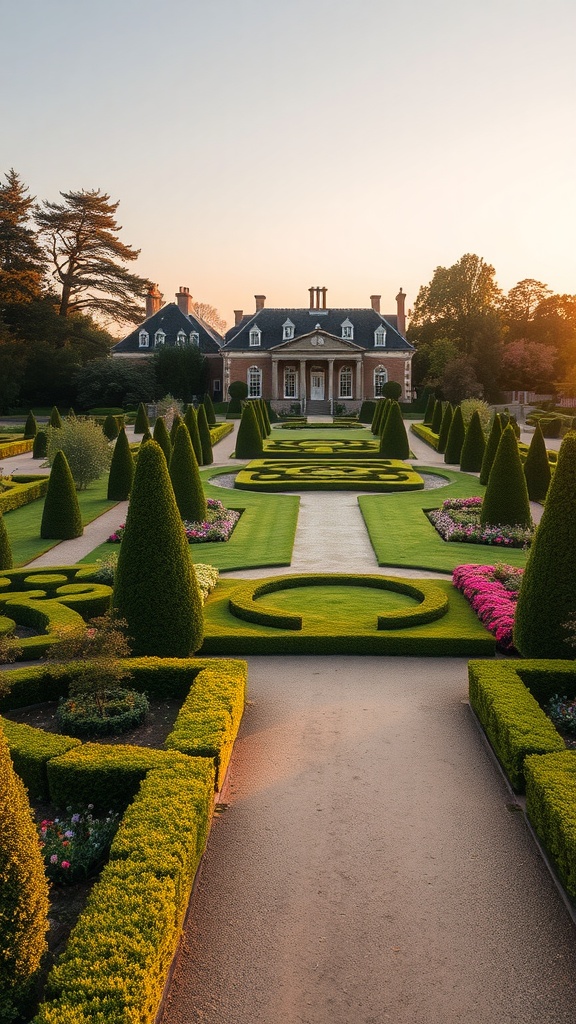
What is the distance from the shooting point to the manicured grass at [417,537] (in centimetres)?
1781

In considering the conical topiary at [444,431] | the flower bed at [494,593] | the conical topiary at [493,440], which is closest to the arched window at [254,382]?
the conical topiary at [444,431]

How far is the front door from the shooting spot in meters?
71.4

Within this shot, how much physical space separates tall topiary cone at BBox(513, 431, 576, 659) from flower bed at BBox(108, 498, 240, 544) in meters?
10.2

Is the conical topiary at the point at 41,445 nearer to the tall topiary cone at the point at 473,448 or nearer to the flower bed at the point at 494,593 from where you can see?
the tall topiary cone at the point at 473,448

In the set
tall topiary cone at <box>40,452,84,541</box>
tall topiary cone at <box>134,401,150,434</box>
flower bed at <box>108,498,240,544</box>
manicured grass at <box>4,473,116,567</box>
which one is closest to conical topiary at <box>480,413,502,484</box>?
flower bed at <box>108,498,240,544</box>

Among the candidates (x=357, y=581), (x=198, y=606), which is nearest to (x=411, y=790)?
(x=198, y=606)

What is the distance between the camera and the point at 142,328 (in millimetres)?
72250

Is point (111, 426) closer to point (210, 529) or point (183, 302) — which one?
point (210, 529)

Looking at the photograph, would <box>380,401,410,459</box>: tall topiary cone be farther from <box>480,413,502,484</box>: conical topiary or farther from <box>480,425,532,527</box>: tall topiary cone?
<box>480,425,532,527</box>: tall topiary cone

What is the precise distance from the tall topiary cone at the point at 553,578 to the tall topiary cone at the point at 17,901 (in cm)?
→ 771

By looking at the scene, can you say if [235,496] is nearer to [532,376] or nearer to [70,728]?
[70,728]

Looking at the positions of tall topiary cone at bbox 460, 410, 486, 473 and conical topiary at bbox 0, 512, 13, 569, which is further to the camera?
tall topiary cone at bbox 460, 410, 486, 473

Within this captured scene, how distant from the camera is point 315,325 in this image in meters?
72.1

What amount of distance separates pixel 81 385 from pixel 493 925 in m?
62.3
